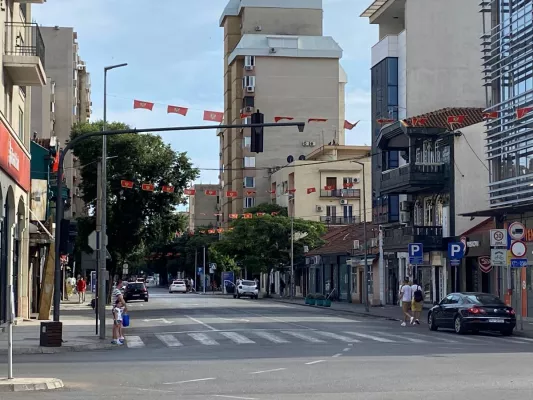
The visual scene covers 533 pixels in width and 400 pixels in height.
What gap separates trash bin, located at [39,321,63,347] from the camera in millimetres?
27125

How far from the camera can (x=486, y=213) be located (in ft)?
151

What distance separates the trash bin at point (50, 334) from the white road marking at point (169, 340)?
3.23 metres

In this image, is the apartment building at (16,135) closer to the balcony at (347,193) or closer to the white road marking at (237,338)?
the white road marking at (237,338)

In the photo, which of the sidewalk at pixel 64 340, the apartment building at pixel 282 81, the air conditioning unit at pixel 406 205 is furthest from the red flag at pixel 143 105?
the apartment building at pixel 282 81

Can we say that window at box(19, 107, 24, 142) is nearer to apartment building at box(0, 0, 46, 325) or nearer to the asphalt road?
apartment building at box(0, 0, 46, 325)

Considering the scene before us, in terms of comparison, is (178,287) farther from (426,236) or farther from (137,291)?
(426,236)

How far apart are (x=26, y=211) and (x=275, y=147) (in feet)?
251

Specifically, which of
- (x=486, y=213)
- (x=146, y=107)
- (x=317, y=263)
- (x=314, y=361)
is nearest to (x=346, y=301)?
(x=317, y=263)

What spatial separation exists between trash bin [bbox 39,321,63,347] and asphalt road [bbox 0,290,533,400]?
148 centimetres

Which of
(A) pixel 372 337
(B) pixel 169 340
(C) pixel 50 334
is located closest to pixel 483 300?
(A) pixel 372 337

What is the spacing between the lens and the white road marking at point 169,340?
28956 millimetres

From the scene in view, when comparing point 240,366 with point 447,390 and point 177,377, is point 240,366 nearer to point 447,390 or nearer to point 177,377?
point 177,377

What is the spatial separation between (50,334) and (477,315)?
47.4 ft

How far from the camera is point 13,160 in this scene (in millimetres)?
35062
